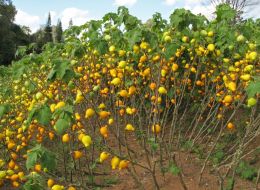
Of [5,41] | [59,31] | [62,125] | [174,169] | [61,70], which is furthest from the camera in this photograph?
[59,31]

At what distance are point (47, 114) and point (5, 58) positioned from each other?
3463 cm

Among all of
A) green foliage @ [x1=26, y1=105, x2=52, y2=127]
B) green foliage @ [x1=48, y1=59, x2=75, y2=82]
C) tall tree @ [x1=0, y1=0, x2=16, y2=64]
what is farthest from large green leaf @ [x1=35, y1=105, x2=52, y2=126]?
tall tree @ [x1=0, y1=0, x2=16, y2=64]

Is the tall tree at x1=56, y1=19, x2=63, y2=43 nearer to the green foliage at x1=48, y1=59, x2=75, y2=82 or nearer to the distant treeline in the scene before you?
the distant treeline

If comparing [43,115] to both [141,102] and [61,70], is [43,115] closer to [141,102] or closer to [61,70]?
[61,70]

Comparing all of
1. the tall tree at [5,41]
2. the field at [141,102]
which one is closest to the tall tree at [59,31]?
the tall tree at [5,41]

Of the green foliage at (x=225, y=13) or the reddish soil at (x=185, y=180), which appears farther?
the reddish soil at (x=185, y=180)

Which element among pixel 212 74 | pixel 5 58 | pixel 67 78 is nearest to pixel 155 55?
pixel 212 74

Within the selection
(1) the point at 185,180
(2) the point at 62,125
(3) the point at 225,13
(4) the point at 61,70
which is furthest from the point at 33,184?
(3) the point at 225,13

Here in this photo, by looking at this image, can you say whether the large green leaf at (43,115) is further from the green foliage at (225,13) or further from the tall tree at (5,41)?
the tall tree at (5,41)

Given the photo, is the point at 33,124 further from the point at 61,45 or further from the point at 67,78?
the point at 67,78

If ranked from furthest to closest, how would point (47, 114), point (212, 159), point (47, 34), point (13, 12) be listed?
point (47, 34)
point (13, 12)
point (212, 159)
point (47, 114)

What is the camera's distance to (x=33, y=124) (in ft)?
14.7

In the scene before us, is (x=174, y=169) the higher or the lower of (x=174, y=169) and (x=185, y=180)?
the higher

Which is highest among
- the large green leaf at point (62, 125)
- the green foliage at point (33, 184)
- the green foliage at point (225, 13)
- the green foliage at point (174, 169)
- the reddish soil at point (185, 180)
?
the green foliage at point (225, 13)
